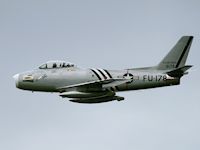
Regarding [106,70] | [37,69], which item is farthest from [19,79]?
[106,70]

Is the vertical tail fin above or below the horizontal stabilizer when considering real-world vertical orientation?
above

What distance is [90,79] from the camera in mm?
47000

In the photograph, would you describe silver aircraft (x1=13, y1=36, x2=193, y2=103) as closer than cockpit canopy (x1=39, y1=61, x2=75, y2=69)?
Yes

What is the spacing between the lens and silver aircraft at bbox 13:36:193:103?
45719 mm

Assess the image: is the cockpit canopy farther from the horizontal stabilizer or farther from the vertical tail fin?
the horizontal stabilizer

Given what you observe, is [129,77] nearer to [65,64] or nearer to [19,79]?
[65,64]

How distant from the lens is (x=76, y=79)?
46.8 m

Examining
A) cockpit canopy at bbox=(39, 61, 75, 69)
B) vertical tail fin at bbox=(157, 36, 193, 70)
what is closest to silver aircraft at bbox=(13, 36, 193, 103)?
cockpit canopy at bbox=(39, 61, 75, 69)

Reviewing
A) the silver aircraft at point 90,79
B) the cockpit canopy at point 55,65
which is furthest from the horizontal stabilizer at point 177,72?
the cockpit canopy at point 55,65

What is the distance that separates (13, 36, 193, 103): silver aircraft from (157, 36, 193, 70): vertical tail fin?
91 centimetres

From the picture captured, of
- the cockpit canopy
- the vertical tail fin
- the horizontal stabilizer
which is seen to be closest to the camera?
the horizontal stabilizer

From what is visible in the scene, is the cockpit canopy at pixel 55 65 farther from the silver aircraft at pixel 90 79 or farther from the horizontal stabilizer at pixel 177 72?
the horizontal stabilizer at pixel 177 72

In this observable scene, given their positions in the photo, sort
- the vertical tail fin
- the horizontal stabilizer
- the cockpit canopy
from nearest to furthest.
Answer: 1. the horizontal stabilizer
2. the cockpit canopy
3. the vertical tail fin

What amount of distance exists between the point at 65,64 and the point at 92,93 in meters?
4.78
